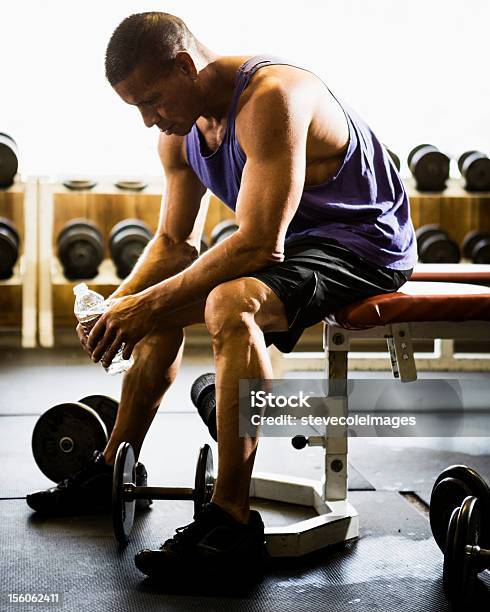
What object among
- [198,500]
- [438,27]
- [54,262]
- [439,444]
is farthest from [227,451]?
[438,27]

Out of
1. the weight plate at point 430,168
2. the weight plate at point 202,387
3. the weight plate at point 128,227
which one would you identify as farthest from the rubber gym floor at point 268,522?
the weight plate at point 430,168

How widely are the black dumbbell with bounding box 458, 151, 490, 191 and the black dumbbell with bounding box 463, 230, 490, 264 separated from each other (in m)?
0.25

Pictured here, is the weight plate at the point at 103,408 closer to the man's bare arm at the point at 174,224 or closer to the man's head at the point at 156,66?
the man's bare arm at the point at 174,224

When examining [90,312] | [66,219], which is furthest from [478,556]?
[66,219]

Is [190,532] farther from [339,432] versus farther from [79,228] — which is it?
[79,228]

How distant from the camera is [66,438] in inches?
92.6

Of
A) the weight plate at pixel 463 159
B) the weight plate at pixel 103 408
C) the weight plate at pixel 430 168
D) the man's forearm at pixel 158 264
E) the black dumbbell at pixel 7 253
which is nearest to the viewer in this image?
the man's forearm at pixel 158 264

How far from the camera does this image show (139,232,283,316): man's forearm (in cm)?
187

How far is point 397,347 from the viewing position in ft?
6.59

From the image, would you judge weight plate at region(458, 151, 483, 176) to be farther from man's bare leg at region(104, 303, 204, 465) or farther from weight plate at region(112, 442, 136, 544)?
weight plate at region(112, 442, 136, 544)

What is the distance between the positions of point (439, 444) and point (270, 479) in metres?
0.82

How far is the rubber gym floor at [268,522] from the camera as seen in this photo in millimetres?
1724

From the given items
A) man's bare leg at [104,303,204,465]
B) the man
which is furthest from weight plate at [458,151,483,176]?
man's bare leg at [104,303,204,465]

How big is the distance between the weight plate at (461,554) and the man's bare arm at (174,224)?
965 mm
